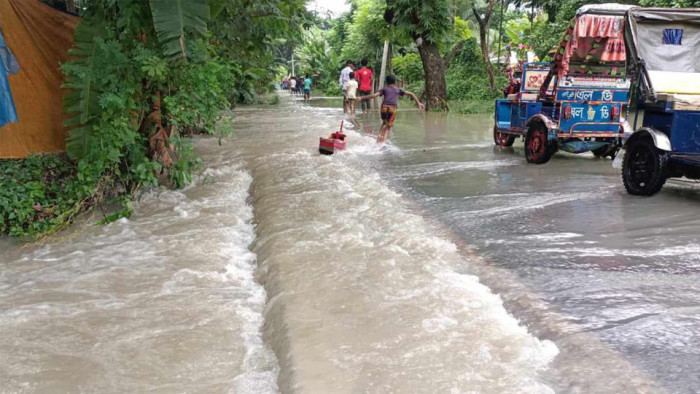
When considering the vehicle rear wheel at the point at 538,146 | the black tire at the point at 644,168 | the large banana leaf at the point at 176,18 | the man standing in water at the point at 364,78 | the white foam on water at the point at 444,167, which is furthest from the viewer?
the man standing in water at the point at 364,78

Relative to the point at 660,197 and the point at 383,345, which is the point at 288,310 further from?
the point at 660,197

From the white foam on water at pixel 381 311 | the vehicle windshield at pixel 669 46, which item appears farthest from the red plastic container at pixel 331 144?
the vehicle windshield at pixel 669 46

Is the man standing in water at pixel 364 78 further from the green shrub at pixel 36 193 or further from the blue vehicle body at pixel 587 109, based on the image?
the green shrub at pixel 36 193

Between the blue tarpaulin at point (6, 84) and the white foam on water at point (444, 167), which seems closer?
the blue tarpaulin at point (6, 84)

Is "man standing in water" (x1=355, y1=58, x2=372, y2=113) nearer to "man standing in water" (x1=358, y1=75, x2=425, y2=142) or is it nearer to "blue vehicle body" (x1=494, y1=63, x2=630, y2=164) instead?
"man standing in water" (x1=358, y1=75, x2=425, y2=142)

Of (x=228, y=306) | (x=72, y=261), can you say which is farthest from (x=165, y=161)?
(x=228, y=306)

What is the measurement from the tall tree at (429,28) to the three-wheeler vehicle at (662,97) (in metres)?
12.5

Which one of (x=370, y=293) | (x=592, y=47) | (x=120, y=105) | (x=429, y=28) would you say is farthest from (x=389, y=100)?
(x=429, y=28)

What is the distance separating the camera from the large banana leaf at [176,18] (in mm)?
6043

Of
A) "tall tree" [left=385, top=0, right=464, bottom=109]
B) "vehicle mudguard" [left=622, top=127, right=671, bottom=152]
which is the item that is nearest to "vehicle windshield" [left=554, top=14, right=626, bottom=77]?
"vehicle mudguard" [left=622, top=127, right=671, bottom=152]

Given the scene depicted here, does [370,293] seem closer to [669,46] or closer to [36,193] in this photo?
[36,193]

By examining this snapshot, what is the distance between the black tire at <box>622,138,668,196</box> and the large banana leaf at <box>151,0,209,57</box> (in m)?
5.26

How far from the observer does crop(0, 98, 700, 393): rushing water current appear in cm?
329

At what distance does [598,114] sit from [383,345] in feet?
22.7
